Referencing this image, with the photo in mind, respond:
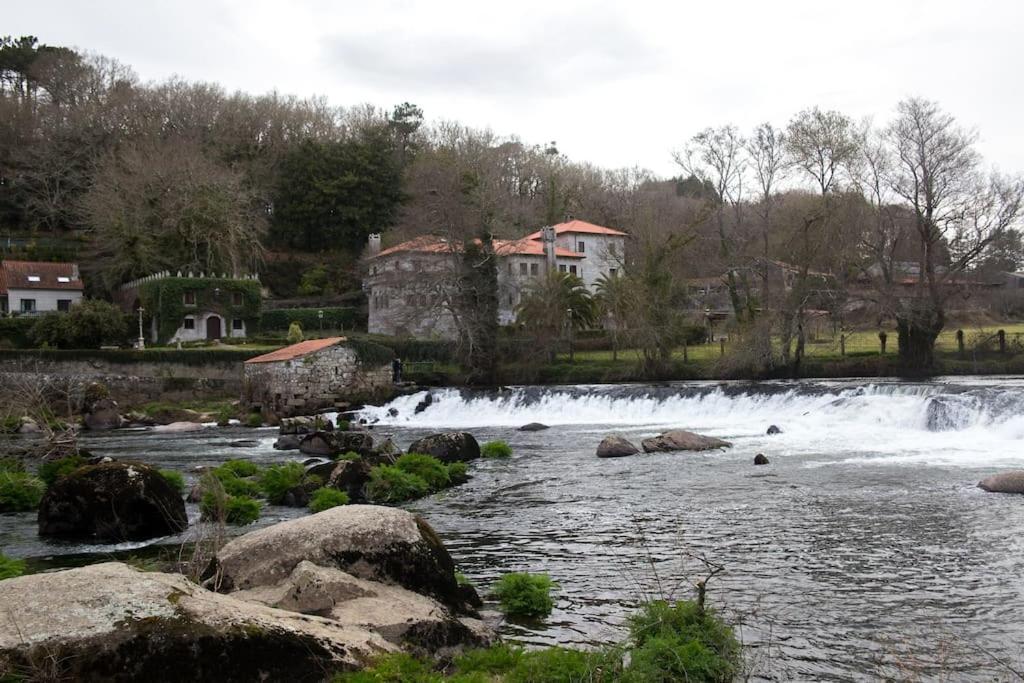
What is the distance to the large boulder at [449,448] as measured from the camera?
23516 mm

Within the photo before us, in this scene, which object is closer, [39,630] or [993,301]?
[39,630]

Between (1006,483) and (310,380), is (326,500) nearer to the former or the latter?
(1006,483)

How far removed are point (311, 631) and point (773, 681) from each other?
13.8 ft

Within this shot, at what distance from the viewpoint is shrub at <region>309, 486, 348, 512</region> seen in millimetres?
16641

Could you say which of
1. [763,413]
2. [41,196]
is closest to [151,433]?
[763,413]

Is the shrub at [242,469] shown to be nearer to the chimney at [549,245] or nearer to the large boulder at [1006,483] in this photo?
the large boulder at [1006,483]

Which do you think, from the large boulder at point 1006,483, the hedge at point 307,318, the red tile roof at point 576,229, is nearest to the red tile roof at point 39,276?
the hedge at point 307,318

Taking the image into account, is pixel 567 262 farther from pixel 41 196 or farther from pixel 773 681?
pixel 773 681

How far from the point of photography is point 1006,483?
17.4 meters

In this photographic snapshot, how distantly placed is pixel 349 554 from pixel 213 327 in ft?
182

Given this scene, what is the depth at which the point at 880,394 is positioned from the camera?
99.9 ft

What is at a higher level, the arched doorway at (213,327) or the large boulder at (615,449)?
the arched doorway at (213,327)

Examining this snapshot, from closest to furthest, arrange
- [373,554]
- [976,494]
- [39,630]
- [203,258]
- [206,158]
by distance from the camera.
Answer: [39,630]
[373,554]
[976,494]
[203,258]
[206,158]

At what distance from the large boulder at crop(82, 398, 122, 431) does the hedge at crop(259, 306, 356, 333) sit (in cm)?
2295
